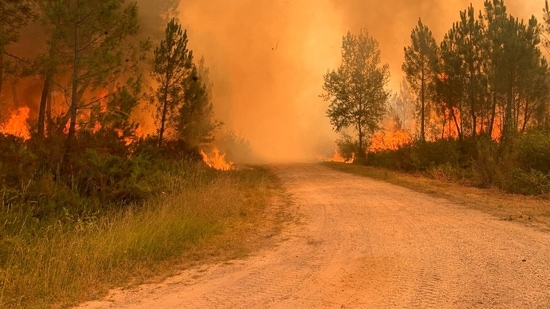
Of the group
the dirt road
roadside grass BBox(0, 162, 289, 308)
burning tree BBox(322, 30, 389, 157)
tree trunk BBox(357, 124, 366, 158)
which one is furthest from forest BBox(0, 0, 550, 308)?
burning tree BBox(322, 30, 389, 157)

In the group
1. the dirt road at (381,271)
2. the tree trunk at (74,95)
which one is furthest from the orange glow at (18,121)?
the dirt road at (381,271)

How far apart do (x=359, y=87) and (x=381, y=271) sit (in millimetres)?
26036

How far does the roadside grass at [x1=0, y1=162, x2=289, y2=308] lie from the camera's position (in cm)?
472

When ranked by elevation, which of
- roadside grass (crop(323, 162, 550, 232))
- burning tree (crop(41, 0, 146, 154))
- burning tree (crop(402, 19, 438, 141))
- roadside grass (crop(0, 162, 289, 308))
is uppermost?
burning tree (crop(402, 19, 438, 141))

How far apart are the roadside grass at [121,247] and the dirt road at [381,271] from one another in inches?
20.2

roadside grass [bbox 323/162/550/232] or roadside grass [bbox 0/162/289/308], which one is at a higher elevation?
roadside grass [bbox 323/162/550/232]

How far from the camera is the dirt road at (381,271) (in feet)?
13.7

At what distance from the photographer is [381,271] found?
5.06 m

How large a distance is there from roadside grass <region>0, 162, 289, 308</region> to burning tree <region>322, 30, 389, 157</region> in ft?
71.6

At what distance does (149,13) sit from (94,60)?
22.1 metres

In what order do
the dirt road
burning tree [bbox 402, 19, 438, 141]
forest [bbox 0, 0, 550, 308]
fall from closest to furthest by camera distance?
the dirt road → forest [bbox 0, 0, 550, 308] → burning tree [bbox 402, 19, 438, 141]

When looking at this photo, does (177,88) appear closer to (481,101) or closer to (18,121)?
(18,121)

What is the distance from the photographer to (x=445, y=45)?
2600 centimetres

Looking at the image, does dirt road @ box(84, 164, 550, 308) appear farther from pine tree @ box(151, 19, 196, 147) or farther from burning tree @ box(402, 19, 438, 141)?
burning tree @ box(402, 19, 438, 141)
